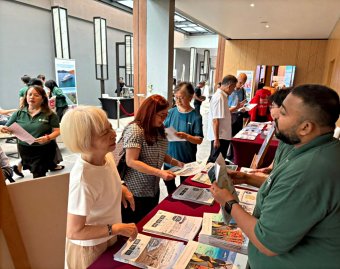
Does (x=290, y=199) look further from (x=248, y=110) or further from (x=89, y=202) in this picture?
(x=248, y=110)

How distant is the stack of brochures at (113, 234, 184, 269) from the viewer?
1.02 m

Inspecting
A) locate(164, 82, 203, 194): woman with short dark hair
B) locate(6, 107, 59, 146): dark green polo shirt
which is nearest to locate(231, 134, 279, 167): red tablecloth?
locate(164, 82, 203, 194): woman with short dark hair

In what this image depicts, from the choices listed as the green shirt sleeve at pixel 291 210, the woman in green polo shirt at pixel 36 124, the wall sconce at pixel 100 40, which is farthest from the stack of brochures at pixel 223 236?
the wall sconce at pixel 100 40

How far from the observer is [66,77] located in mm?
7820

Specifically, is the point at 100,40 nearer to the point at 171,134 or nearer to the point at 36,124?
the point at 36,124

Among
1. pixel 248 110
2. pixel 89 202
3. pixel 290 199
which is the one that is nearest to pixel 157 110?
pixel 89 202

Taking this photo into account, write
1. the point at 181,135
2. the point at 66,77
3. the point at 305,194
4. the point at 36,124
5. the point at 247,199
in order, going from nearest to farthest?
the point at 305,194 < the point at 247,199 < the point at 181,135 < the point at 36,124 < the point at 66,77

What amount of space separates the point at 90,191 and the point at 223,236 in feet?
2.12

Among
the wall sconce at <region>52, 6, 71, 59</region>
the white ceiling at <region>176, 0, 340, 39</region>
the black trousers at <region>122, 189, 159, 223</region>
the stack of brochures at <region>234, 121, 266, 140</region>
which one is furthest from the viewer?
the wall sconce at <region>52, 6, 71, 59</region>

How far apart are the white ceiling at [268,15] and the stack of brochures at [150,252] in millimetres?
4745

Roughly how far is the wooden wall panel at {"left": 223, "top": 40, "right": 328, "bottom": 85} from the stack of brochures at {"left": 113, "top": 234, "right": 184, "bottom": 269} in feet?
31.5

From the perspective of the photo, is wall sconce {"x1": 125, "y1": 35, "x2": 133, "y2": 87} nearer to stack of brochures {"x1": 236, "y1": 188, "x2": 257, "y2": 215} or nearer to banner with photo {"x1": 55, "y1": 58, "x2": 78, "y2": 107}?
banner with photo {"x1": 55, "y1": 58, "x2": 78, "y2": 107}

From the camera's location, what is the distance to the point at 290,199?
28.7 inches

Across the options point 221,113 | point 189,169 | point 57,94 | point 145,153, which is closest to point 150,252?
point 145,153
